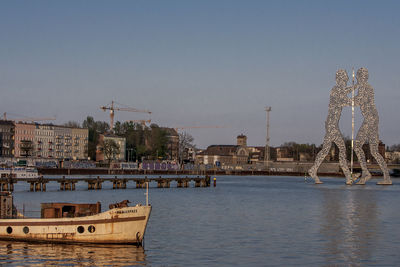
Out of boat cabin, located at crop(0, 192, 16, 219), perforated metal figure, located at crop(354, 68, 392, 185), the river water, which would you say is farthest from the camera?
perforated metal figure, located at crop(354, 68, 392, 185)

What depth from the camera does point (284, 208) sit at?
7112 cm

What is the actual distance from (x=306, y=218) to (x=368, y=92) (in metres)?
55.7

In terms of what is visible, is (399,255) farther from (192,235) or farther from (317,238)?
(192,235)

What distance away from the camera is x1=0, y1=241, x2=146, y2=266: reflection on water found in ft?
117

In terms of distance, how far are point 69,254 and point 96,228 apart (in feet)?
7.33

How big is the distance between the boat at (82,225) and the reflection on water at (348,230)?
10876 mm

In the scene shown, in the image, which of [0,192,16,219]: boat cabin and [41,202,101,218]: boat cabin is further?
[0,192,16,219]: boat cabin

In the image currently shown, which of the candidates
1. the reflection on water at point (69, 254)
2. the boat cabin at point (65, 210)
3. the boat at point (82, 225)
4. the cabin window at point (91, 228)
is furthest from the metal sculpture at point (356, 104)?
the cabin window at point (91, 228)

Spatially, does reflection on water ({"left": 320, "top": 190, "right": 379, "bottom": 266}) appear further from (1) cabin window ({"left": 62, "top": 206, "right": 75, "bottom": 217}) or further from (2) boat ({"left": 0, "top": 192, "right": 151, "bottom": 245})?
(1) cabin window ({"left": 62, "top": 206, "right": 75, "bottom": 217})

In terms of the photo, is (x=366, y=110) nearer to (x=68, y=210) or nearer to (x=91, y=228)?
(x=68, y=210)

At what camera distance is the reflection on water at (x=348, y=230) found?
3897cm

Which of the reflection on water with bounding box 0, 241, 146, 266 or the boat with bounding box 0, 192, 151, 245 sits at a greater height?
the boat with bounding box 0, 192, 151, 245

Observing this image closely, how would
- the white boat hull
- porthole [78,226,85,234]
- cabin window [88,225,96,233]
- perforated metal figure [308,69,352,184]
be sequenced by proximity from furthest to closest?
perforated metal figure [308,69,352,184] < porthole [78,226,85,234] < cabin window [88,225,96,233] < the white boat hull

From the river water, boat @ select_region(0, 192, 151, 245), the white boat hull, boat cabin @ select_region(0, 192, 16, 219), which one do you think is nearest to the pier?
the river water
